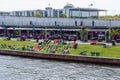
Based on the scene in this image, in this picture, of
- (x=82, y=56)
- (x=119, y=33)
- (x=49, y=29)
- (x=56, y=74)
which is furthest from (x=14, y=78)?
(x=49, y=29)

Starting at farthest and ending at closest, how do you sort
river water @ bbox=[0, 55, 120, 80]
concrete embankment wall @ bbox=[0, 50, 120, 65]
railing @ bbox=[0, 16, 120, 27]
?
railing @ bbox=[0, 16, 120, 27], concrete embankment wall @ bbox=[0, 50, 120, 65], river water @ bbox=[0, 55, 120, 80]

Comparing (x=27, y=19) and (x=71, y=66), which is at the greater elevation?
(x=27, y=19)

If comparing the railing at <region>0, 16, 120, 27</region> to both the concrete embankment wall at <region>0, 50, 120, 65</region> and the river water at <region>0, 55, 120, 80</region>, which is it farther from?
→ the river water at <region>0, 55, 120, 80</region>

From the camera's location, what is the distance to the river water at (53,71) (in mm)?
40188

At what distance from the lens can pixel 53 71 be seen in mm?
44094

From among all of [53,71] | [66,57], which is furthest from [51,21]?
[53,71]

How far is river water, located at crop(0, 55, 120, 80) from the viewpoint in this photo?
1582 inches

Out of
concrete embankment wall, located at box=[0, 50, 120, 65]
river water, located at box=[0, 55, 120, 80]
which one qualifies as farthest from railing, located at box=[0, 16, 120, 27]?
river water, located at box=[0, 55, 120, 80]

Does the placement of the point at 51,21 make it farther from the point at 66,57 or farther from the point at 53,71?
the point at 53,71

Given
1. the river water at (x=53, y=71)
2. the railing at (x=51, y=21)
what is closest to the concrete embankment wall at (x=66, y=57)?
the river water at (x=53, y=71)

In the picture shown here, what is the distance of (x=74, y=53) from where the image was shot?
180 feet

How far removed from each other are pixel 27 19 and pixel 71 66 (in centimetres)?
6389

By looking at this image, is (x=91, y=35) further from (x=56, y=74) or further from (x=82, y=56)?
(x=56, y=74)

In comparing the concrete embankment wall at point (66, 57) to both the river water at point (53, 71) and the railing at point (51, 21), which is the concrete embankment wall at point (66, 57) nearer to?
the river water at point (53, 71)
